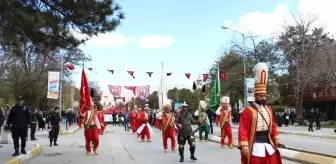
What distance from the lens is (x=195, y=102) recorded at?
78.1 metres

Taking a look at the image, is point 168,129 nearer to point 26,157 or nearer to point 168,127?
point 168,127

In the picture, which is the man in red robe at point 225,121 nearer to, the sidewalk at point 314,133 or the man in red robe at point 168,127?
the man in red robe at point 168,127

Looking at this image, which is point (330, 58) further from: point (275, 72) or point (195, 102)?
point (195, 102)

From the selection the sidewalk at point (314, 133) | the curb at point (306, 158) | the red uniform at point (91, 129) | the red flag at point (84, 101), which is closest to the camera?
the curb at point (306, 158)

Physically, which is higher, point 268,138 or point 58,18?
point 58,18

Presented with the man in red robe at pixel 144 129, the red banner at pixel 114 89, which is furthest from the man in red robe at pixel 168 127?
the red banner at pixel 114 89

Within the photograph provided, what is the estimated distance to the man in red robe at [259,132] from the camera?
720 centimetres

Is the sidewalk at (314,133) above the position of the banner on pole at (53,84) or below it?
below

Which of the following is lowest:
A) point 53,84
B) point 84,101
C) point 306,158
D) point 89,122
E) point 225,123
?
point 306,158

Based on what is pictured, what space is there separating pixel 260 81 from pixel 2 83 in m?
54.7

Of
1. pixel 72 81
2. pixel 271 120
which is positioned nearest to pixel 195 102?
pixel 72 81

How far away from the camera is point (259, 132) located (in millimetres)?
7383

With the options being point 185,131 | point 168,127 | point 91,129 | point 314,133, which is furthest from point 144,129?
point 314,133

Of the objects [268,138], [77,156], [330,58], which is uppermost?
[330,58]
